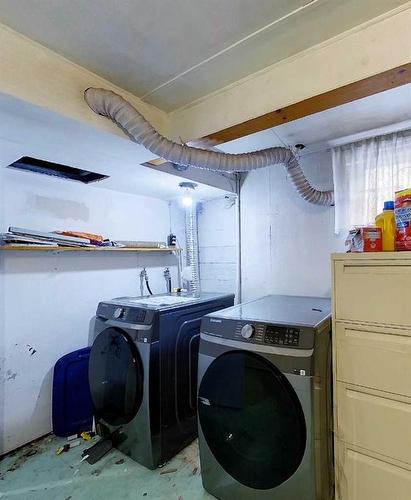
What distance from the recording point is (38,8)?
1036mm

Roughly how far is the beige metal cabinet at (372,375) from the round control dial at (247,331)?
38cm

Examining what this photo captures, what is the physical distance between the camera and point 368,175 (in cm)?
201

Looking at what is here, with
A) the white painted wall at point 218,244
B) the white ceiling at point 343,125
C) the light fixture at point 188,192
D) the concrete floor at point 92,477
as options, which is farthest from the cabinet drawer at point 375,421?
the light fixture at point 188,192

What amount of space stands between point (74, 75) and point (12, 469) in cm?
239

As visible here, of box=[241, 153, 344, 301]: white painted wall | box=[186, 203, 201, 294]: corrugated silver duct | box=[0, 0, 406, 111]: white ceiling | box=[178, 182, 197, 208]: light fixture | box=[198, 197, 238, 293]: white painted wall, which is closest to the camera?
box=[0, 0, 406, 111]: white ceiling

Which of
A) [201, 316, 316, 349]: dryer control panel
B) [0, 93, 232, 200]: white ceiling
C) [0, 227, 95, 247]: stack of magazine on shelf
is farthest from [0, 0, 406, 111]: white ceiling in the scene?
[201, 316, 316, 349]: dryer control panel

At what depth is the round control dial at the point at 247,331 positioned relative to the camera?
1453 millimetres

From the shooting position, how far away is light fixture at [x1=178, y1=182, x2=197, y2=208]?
96.7 inches

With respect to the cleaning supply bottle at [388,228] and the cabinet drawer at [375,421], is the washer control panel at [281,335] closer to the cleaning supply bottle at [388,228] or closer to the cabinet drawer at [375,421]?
the cabinet drawer at [375,421]

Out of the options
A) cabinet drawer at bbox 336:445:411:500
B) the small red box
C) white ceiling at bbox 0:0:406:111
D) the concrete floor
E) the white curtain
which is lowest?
the concrete floor

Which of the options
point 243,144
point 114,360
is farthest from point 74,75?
point 114,360

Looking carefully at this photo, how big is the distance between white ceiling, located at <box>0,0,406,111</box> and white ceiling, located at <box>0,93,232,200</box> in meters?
0.28

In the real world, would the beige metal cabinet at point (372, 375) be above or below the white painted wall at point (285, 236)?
below

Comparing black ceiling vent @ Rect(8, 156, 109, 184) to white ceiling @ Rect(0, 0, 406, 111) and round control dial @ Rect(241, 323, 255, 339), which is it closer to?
white ceiling @ Rect(0, 0, 406, 111)
